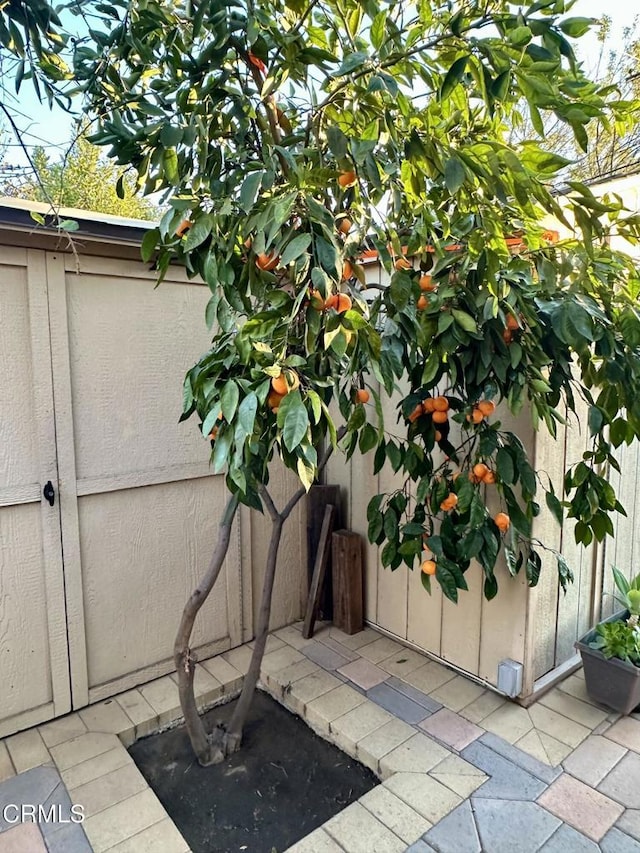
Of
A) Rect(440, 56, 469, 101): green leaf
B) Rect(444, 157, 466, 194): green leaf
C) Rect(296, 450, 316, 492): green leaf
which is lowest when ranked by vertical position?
Rect(296, 450, 316, 492): green leaf

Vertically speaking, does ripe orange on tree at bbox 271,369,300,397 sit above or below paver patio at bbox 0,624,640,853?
above

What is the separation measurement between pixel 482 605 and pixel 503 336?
1.27 meters

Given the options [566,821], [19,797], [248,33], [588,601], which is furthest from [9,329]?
[588,601]

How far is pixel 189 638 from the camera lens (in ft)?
6.49

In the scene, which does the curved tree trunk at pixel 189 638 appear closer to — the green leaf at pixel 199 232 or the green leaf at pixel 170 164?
the green leaf at pixel 199 232

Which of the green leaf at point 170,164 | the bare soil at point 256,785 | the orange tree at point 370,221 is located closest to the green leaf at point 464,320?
the orange tree at point 370,221

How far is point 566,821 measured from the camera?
5.59 ft

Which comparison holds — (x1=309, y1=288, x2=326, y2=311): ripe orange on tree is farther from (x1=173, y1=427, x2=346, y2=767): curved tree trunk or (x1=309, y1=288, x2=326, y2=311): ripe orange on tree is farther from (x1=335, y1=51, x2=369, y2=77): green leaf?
(x1=173, y1=427, x2=346, y2=767): curved tree trunk

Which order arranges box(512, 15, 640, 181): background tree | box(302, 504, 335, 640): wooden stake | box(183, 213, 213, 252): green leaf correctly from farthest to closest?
box(512, 15, 640, 181): background tree → box(302, 504, 335, 640): wooden stake → box(183, 213, 213, 252): green leaf

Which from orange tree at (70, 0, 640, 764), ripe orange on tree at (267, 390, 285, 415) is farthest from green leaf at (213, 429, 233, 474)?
ripe orange on tree at (267, 390, 285, 415)

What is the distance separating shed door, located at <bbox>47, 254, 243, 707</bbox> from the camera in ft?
7.34

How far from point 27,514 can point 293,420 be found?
5.09 ft

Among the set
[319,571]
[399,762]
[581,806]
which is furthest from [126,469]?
[581,806]

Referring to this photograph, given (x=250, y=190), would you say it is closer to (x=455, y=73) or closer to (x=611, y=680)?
(x=455, y=73)
